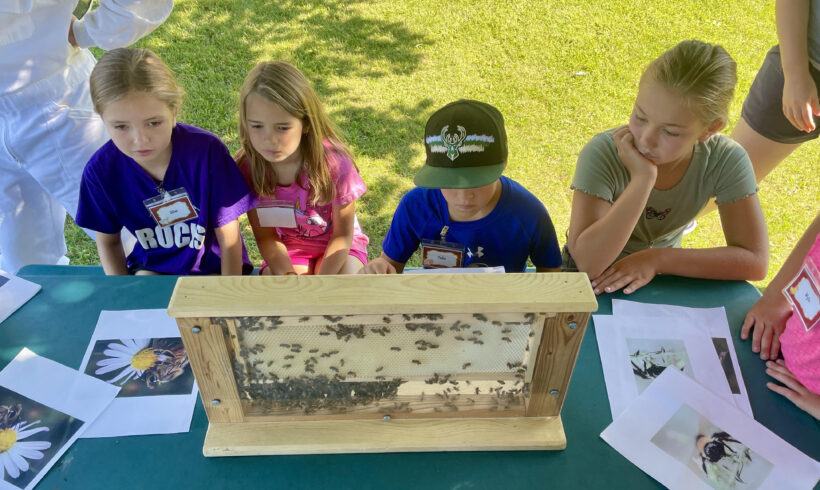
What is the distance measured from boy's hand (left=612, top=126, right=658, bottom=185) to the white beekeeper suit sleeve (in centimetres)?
250

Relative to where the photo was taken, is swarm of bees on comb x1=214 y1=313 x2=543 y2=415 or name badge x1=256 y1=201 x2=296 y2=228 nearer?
swarm of bees on comb x1=214 y1=313 x2=543 y2=415

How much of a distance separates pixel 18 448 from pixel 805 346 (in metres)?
2.46

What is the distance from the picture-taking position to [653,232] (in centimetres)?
254

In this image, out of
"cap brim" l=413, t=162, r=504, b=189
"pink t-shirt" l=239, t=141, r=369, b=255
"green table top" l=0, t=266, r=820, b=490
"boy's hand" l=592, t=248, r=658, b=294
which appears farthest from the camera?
"pink t-shirt" l=239, t=141, r=369, b=255

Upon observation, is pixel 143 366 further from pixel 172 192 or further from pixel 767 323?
pixel 767 323

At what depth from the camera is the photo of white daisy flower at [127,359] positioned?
1.82 m

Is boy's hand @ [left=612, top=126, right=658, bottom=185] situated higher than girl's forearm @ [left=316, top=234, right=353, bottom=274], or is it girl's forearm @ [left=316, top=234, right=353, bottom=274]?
boy's hand @ [left=612, top=126, right=658, bottom=185]

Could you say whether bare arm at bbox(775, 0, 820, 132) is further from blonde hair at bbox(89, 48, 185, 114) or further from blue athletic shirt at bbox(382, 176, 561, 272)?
blonde hair at bbox(89, 48, 185, 114)

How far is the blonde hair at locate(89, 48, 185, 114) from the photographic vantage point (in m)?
2.19

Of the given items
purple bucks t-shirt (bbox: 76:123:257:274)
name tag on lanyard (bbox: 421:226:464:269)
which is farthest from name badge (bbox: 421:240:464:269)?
purple bucks t-shirt (bbox: 76:123:257:274)

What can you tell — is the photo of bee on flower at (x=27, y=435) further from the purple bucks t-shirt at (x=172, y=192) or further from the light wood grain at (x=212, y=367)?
the purple bucks t-shirt at (x=172, y=192)

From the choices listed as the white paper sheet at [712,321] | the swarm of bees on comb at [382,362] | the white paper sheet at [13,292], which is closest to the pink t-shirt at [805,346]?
the white paper sheet at [712,321]

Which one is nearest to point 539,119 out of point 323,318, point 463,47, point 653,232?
point 463,47

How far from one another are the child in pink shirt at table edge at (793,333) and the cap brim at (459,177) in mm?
1049
